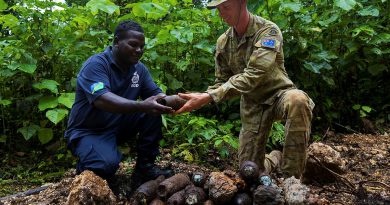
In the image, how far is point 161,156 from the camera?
4531 millimetres

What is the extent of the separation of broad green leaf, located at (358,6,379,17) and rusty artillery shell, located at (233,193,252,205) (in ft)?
11.2

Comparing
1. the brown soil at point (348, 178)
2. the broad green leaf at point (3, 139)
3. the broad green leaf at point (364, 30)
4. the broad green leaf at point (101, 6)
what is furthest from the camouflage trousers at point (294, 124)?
the broad green leaf at point (3, 139)

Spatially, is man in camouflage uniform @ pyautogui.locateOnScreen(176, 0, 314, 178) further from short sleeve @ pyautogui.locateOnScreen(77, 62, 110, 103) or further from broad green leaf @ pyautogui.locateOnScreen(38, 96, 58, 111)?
broad green leaf @ pyautogui.locateOnScreen(38, 96, 58, 111)

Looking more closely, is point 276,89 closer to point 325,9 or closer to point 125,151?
point 125,151

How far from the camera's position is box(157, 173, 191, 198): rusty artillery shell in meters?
2.81

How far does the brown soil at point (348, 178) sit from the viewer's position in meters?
3.10

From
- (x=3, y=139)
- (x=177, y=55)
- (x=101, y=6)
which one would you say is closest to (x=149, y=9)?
(x=101, y=6)

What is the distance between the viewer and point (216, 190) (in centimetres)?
265

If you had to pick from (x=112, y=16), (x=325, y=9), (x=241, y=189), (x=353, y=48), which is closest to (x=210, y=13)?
(x=112, y=16)

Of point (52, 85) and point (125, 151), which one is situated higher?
point (52, 85)

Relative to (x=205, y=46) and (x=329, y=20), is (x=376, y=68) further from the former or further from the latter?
(x=205, y=46)

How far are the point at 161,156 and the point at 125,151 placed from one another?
1.23 feet

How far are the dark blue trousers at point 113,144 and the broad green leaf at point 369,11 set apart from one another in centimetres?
306

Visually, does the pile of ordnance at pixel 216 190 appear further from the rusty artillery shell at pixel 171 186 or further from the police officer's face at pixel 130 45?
the police officer's face at pixel 130 45
